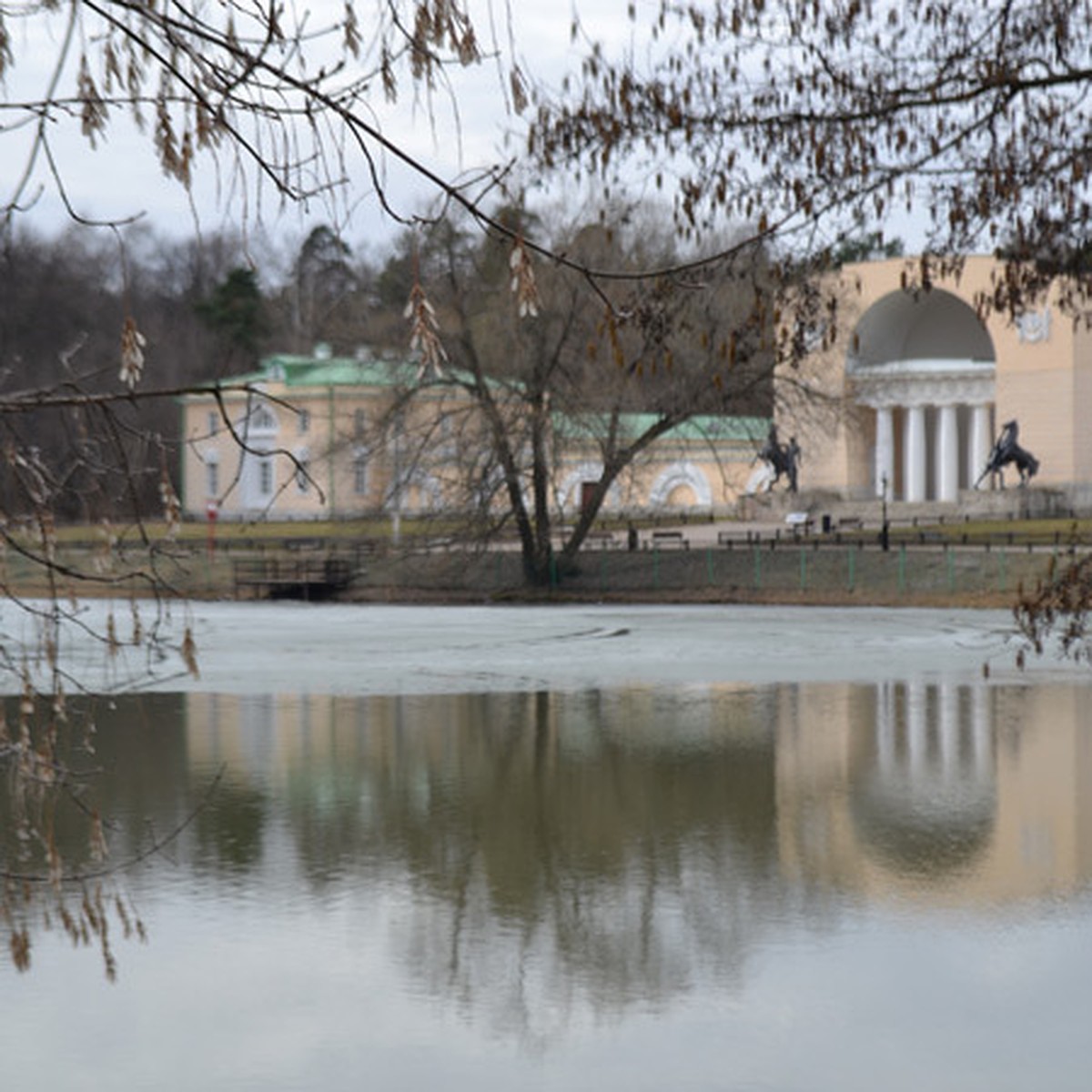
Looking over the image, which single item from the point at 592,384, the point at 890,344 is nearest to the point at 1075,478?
the point at 890,344

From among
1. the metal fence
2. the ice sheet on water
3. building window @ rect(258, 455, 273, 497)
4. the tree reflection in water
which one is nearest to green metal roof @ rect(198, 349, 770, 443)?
the metal fence

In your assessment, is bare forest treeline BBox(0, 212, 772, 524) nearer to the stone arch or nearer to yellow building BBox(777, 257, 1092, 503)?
the stone arch

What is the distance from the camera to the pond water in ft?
29.1

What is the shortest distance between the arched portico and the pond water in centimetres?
5220

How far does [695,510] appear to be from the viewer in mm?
72938

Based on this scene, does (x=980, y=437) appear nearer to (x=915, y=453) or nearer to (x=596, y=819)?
(x=915, y=453)

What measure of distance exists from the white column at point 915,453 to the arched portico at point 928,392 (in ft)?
0.11

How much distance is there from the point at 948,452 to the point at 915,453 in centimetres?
154

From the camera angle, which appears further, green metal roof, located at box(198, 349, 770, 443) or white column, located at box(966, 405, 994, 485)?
white column, located at box(966, 405, 994, 485)

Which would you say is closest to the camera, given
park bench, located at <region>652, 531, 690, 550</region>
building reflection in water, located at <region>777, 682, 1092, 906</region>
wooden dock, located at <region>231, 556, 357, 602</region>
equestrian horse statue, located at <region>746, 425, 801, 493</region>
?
building reflection in water, located at <region>777, 682, 1092, 906</region>

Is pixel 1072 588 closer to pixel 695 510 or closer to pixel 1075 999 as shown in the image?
pixel 1075 999

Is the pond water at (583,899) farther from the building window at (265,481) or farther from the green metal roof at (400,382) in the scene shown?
the building window at (265,481)

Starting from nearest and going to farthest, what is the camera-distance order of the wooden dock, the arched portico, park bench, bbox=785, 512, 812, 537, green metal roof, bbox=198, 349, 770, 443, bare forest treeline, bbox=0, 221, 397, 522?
bare forest treeline, bbox=0, 221, 397, 522 → green metal roof, bbox=198, 349, 770, 443 → the wooden dock → park bench, bbox=785, 512, 812, 537 → the arched portico

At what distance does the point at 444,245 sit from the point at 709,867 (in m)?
31.9
